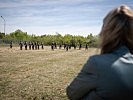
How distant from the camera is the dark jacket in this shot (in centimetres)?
285

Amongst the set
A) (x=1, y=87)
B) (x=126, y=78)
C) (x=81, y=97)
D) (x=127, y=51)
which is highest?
(x=127, y=51)

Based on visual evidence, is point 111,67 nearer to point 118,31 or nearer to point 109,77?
point 109,77

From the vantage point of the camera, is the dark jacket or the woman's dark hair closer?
the dark jacket

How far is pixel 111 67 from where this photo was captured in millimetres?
2895

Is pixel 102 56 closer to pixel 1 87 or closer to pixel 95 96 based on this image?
pixel 95 96

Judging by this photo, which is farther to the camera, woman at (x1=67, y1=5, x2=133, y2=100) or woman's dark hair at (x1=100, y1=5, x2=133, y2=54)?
woman's dark hair at (x1=100, y1=5, x2=133, y2=54)

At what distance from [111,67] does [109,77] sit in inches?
3.2

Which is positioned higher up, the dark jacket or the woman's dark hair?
the woman's dark hair

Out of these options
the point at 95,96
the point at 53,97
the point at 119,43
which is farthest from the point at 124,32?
the point at 53,97

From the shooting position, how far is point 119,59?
116 inches

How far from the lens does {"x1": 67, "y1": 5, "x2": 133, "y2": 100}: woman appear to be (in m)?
2.86

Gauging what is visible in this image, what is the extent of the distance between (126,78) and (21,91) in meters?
11.8

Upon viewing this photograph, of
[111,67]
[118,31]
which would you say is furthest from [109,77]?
[118,31]

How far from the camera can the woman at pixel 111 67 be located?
2.86 metres
